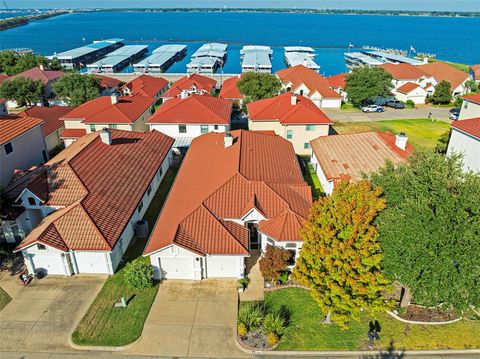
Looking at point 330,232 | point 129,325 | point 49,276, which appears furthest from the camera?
point 49,276

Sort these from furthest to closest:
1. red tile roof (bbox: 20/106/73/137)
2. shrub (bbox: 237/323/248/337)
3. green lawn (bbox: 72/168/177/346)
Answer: red tile roof (bbox: 20/106/73/137), green lawn (bbox: 72/168/177/346), shrub (bbox: 237/323/248/337)

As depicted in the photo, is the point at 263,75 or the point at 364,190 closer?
the point at 364,190

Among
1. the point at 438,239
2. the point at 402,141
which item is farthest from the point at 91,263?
the point at 402,141

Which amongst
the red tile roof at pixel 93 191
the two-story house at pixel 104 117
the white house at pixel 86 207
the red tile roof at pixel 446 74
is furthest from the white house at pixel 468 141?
the red tile roof at pixel 446 74

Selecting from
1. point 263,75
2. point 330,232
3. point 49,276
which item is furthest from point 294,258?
point 263,75

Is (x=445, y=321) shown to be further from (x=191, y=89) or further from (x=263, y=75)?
(x=191, y=89)

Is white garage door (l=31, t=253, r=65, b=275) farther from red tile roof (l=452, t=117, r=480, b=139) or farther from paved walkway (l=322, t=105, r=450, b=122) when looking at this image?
paved walkway (l=322, t=105, r=450, b=122)

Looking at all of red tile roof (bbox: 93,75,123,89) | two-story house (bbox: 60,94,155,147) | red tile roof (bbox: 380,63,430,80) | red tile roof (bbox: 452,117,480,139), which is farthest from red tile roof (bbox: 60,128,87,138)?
red tile roof (bbox: 380,63,430,80)
